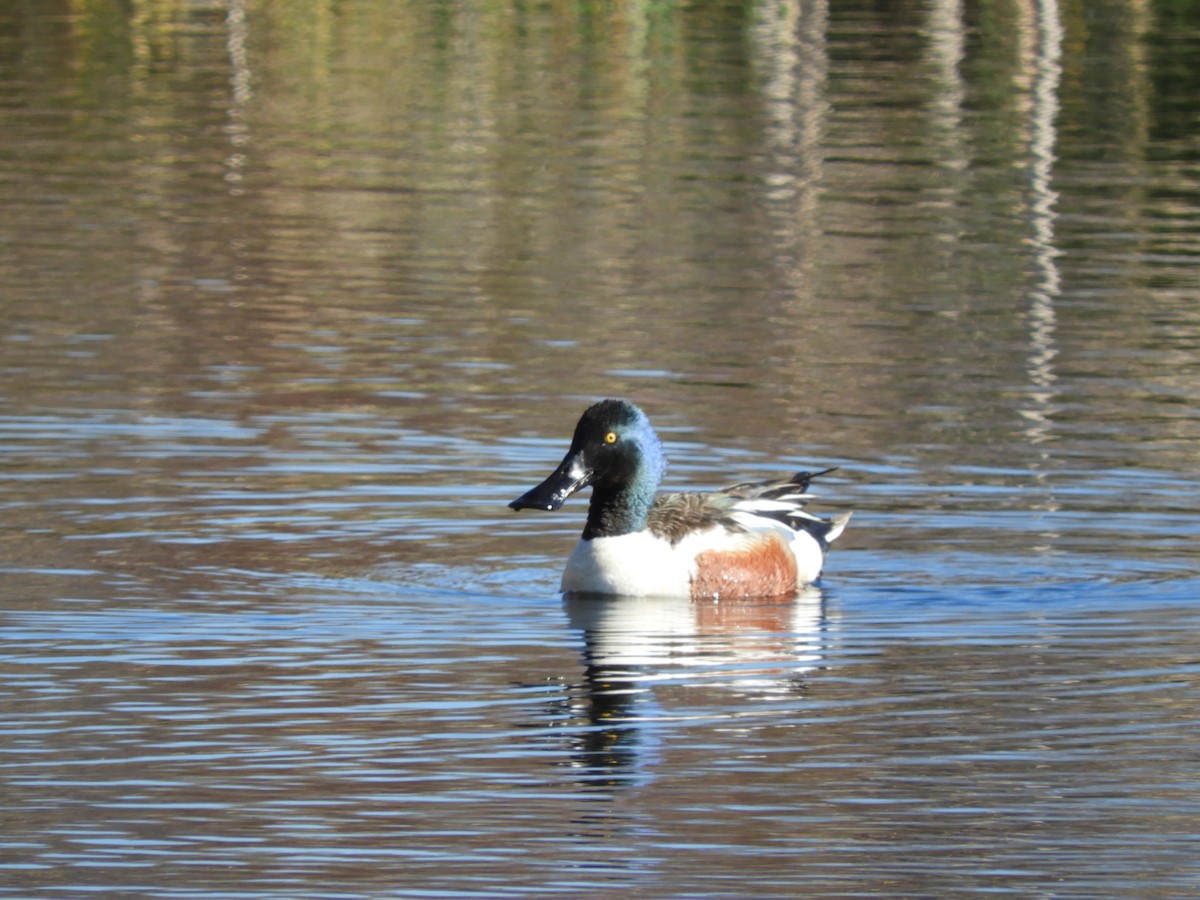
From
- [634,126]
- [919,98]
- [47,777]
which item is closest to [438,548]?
[47,777]

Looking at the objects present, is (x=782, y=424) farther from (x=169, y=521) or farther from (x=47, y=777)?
(x=47, y=777)

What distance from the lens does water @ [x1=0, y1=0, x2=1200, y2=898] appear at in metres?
8.34

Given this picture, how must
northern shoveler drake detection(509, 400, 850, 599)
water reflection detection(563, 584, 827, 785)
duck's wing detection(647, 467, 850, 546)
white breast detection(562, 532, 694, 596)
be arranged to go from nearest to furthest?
water reflection detection(563, 584, 827, 785) → white breast detection(562, 532, 694, 596) → northern shoveler drake detection(509, 400, 850, 599) → duck's wing detection(647, 467, 850, 546)

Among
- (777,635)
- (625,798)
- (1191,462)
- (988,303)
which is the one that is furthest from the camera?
(988,303)

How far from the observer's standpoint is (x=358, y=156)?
32156 millimetres

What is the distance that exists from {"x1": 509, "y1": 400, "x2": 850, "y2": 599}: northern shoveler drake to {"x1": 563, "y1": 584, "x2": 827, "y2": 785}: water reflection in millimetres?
97

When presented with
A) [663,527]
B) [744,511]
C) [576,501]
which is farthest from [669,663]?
[576,501]

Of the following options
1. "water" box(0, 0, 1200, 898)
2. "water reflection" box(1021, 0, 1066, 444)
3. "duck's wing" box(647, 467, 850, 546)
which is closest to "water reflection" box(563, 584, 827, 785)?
"water" box(0, 0, 1200, 898)

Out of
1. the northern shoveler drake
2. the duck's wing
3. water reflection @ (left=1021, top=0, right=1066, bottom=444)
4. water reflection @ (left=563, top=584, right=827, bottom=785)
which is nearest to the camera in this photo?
water reflection @ (left=563, top=584, right=827, bottom=785)

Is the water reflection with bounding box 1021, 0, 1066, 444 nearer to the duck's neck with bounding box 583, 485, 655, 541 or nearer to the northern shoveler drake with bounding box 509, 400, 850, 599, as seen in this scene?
the northern shoveler drake with bounding box 509, 400, 850, 599

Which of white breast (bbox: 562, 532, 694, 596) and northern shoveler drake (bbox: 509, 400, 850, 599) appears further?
northern shoveler drake (bbox: 509, 400, 850, 599)

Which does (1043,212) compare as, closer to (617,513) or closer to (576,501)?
(576,501)

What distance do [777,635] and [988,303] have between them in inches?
431

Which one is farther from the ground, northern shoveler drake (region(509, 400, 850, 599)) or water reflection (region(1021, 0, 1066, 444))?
northern shoveler drake (region(509, 400, 850, 599))
